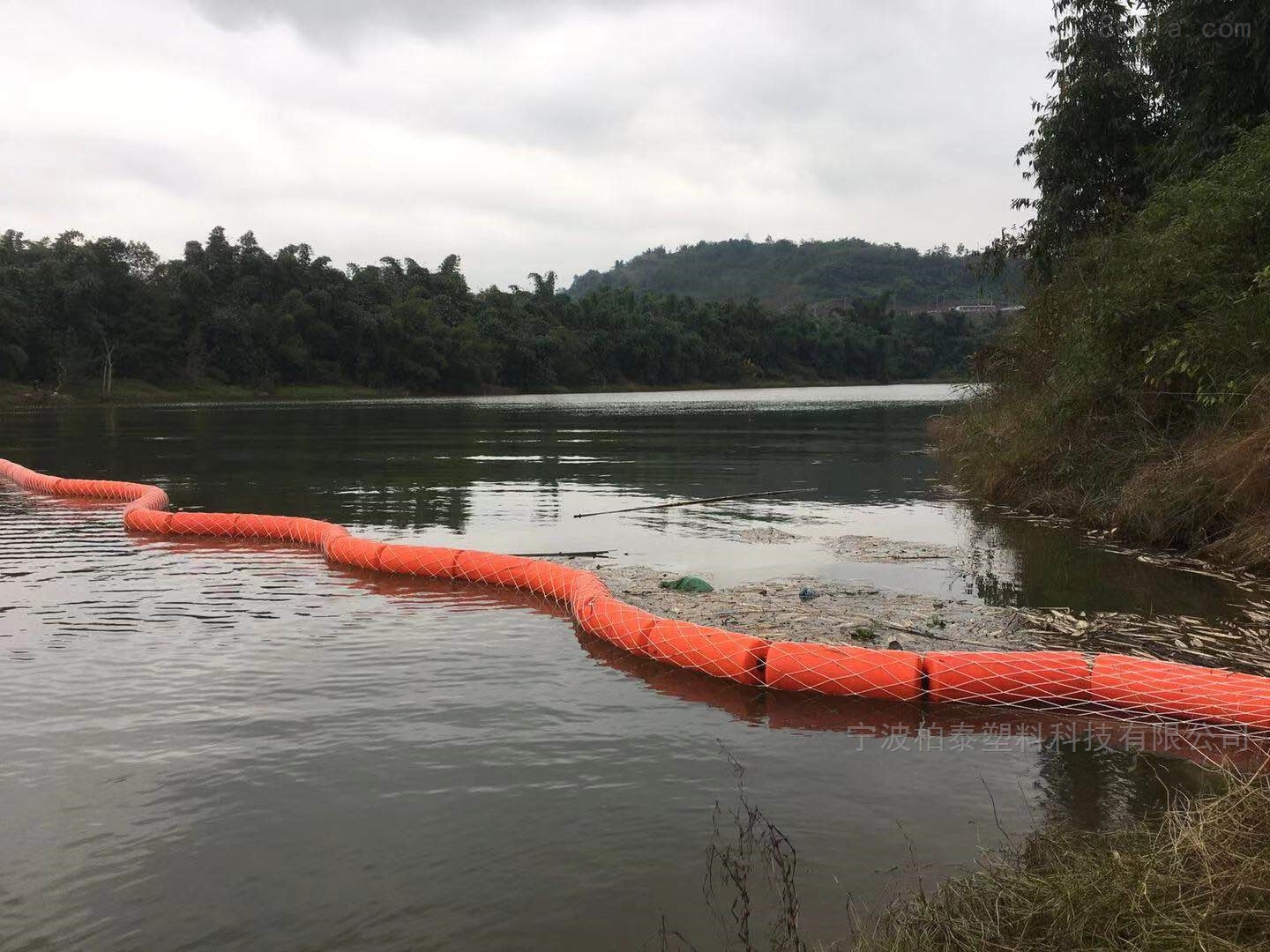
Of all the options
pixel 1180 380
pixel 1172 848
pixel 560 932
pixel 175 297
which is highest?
pixel 175 297

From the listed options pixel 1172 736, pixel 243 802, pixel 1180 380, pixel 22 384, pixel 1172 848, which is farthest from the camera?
pixel 22 384

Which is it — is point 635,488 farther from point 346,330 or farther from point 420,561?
point 346,330

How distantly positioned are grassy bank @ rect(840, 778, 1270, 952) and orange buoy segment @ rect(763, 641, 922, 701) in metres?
3.02

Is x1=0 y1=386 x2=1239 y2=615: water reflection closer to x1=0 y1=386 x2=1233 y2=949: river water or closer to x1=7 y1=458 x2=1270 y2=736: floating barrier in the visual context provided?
x1=0 y1=386 x2=1233 y2=949: river water

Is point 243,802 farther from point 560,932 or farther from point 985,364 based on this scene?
point 985,364

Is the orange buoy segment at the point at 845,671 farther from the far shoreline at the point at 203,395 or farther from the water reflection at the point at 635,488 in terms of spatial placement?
the far shoreline at the point at 203,395

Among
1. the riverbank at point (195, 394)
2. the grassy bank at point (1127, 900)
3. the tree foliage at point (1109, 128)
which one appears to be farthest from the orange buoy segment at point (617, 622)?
the riverbank at point (195, 394)

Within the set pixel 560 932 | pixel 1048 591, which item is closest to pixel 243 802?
pixel 560 932

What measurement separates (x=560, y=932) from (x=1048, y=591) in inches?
339

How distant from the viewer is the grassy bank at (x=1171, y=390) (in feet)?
41.6

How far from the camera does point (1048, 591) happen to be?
11820 millimetres

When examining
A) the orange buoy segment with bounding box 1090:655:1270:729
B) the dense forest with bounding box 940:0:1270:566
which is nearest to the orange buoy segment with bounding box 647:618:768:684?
the orange buoy segment with bounding box 1090:655:1270:729

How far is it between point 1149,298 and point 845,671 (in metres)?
9.71

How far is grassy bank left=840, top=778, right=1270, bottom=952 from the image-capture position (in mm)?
3984
